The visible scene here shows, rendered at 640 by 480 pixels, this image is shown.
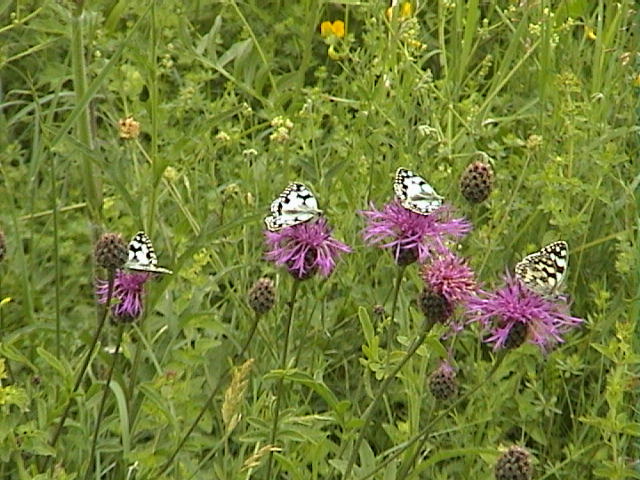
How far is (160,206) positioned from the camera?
325 centimetres

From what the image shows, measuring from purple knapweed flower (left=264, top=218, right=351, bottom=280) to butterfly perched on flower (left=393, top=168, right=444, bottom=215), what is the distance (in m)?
0.13

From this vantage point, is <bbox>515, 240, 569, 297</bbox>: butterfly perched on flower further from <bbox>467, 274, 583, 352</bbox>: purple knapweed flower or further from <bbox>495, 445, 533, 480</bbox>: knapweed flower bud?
<bbox>495, 445, 533, 480</bbox>: knapweed flower bud

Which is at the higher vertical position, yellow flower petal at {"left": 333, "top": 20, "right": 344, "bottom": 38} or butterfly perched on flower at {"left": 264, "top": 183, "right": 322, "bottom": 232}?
butterfly perched on flower at {"left": 264, "top": 183, "right": 322, "bottom": 232}

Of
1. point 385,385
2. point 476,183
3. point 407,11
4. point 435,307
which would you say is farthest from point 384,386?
point 407,11

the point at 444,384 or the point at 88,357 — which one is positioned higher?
the point at 88,357

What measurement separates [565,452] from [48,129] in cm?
114

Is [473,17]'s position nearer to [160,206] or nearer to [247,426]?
[160,206]

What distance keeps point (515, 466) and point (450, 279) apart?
29 cm

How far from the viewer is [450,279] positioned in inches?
82.5

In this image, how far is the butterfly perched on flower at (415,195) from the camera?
2090 millimetres

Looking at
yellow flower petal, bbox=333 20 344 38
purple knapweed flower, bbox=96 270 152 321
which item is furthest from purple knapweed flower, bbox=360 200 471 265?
yellow flower petal, bbox=333 20 344 38

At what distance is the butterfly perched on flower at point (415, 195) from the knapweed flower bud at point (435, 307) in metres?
0.13

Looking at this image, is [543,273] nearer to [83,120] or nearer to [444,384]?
[444,384]

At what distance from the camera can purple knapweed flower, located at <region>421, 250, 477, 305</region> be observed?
207cm
